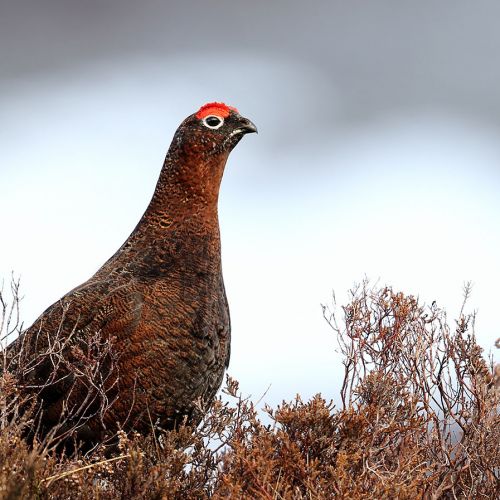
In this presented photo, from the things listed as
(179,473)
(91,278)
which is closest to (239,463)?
(179,473)

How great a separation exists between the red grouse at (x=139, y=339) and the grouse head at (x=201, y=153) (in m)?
0.14

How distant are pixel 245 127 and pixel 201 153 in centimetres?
41

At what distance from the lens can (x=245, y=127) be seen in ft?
17.3

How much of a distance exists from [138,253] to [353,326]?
2014mm

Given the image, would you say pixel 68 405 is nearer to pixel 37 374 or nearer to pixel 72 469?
pixel 37 374

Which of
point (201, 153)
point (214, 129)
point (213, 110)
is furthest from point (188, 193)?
point (213, 110)

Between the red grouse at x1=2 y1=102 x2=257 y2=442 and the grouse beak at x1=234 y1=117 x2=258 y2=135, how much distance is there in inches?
27.0

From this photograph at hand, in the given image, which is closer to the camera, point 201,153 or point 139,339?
point 139,339

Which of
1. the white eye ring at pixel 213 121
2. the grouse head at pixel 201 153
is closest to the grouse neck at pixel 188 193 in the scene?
the grouse head at pixel 201 153

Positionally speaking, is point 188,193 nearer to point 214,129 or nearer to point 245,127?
point 214,129

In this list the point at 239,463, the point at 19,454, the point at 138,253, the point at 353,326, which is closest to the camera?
the point at 19,454

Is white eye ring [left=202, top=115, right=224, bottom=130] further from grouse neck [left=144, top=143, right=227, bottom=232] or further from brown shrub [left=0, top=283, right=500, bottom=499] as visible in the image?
brown shrub [left=0, top=283, right=500, bottom=499]

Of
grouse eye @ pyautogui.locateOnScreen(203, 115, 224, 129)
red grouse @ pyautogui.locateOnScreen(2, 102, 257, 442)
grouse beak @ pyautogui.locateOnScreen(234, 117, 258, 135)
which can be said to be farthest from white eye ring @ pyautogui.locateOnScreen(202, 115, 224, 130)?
red grouse @ pyautogui.locateOnScreen(2, 102, 257, 442)

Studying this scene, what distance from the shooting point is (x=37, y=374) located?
447 centimetres
